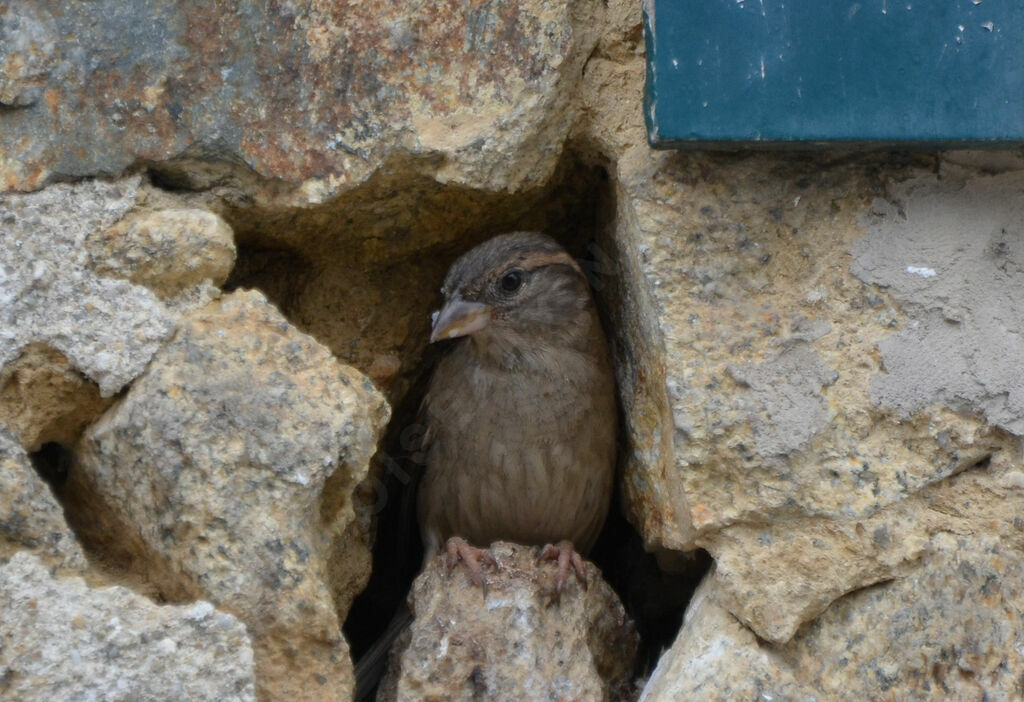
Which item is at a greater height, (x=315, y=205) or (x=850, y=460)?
(x=315, y=205)

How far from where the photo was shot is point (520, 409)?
12.3 ft

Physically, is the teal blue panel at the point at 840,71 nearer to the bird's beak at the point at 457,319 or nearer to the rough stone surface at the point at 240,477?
the rough stone surface at the point at 240,477

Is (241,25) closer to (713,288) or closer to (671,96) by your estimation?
(671,96)

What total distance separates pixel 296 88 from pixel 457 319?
853 millimetres

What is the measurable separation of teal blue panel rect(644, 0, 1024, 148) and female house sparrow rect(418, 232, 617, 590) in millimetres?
1077

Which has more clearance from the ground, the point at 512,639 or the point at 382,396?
the point at 382,396

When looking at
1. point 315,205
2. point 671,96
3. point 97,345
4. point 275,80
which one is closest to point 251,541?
point 97,345

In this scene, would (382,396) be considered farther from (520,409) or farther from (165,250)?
(520,409)

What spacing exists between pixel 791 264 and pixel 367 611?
176cm

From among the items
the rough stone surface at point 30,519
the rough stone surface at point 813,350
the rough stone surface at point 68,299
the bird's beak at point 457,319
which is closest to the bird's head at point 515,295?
the bird's beak at point 457,319

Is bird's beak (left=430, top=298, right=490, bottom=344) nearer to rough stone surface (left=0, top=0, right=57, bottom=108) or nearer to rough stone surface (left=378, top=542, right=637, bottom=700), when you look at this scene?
rough stone surface (left=378, top=542, right=637, bottom=700)

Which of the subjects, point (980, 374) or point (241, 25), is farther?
point (241, 25)

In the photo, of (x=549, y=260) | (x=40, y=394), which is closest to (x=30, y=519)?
(x=40, y=394)

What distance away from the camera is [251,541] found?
262 centimetres
